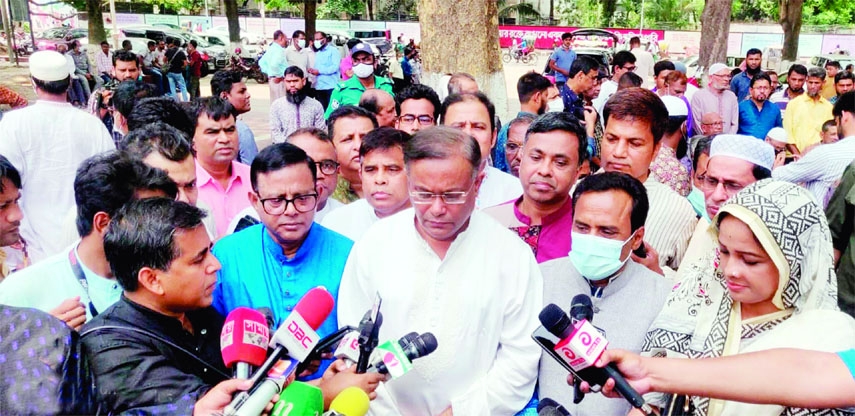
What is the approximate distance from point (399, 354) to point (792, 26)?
73.2ft

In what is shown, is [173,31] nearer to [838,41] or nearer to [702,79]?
[702,79]

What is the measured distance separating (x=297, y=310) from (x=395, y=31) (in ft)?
122

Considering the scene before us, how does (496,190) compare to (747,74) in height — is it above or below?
below

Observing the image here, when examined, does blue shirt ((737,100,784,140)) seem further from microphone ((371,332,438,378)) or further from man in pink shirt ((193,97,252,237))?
A: microphone ((371,332,438,378))

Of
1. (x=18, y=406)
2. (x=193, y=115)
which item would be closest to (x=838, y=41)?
(x=193, y=115)

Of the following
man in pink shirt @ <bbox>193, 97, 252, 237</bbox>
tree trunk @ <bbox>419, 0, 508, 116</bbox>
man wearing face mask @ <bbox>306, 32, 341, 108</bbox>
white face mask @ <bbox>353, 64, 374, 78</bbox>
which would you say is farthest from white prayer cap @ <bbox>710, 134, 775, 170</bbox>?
man wearing face mask @ <bbox>306, 32, 341, 108</bbox>

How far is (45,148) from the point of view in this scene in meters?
4.10

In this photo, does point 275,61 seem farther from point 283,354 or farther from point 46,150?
point 283,354

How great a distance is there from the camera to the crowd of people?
1.80m

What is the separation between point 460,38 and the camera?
602 centimetres

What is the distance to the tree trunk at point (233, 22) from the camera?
25000mm

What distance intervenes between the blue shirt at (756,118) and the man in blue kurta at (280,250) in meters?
6.73

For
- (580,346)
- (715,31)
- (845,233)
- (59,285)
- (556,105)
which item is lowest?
(845,233)

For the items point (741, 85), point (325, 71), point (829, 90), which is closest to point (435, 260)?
point (741, 85)
